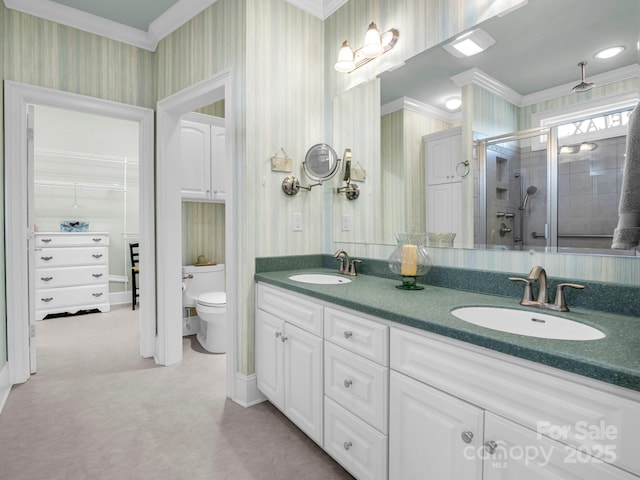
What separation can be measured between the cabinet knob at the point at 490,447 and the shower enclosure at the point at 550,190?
80 cm

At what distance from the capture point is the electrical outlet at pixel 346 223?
2311 millimetres

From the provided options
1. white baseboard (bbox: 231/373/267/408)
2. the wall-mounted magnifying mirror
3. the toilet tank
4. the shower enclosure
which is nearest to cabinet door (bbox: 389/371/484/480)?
the shower enclosure

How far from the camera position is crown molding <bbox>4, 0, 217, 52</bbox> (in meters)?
2.39

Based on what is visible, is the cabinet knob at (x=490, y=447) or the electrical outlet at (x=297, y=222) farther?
the electrical outlet at (x=297, y=222)

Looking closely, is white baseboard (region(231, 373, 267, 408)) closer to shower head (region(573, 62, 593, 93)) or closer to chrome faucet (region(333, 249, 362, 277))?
chrome faucet (region(333, 249, 362, 277))

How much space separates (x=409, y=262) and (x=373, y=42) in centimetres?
126

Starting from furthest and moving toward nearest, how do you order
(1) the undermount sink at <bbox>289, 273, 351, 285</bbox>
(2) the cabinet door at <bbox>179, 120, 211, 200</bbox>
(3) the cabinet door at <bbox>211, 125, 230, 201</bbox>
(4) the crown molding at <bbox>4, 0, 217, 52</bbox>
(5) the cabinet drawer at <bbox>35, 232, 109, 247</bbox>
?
(5) the cabinet drawer at <bbox>35, 232, 109, 247</bbox>
(3) the cabinet door at <bbox>211, 125, 230, 201</bbox>
(2) the cabinet door at <bbox>179, 120, 211, 200</bbox>
(4) the crown molding at <bbox>4, 0, 217, 52</bbox>
(1) the undermount sink at <bbox>289, 273, 351, 285</bbox>

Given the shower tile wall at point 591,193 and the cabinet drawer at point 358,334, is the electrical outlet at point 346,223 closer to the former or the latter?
the cabinet drawer at point 358,334

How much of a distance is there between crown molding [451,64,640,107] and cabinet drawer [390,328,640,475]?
1065mm

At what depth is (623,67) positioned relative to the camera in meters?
1.19

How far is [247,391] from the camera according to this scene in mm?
2111

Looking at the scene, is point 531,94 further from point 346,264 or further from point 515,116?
point 346,264

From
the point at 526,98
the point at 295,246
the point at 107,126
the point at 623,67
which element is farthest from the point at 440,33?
the point at 107,126

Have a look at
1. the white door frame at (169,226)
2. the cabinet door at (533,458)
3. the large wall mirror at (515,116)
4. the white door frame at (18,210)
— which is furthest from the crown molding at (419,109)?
the white door frame at (18,210)
